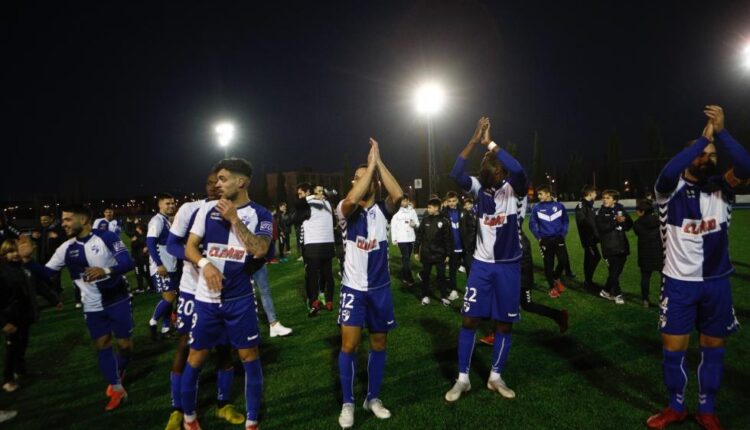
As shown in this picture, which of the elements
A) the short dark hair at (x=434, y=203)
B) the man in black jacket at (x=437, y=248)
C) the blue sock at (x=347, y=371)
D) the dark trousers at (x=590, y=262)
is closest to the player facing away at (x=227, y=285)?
the blue sock at (x=347, y=371)

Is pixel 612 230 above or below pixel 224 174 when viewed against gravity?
below

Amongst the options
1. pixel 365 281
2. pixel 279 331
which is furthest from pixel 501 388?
pixel 279 331

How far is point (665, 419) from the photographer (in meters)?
3.56

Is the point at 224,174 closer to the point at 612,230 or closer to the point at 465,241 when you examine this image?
the point at 465,241

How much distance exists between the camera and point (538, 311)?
5758mm

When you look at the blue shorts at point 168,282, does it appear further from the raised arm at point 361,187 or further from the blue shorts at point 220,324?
the raised arm at point 361,187

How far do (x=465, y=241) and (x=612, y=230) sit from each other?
2894 mm

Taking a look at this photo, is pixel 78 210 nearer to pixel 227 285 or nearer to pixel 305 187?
pixel 227 285

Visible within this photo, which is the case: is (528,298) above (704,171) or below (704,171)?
below

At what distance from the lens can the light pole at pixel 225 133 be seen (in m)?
17.8

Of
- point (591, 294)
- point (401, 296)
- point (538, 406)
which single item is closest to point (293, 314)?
point (401, 296)

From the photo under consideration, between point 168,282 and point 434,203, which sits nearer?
point 168,282

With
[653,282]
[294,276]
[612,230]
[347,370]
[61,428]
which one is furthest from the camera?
[294,276]

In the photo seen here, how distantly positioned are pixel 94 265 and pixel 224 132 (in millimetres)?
14373
